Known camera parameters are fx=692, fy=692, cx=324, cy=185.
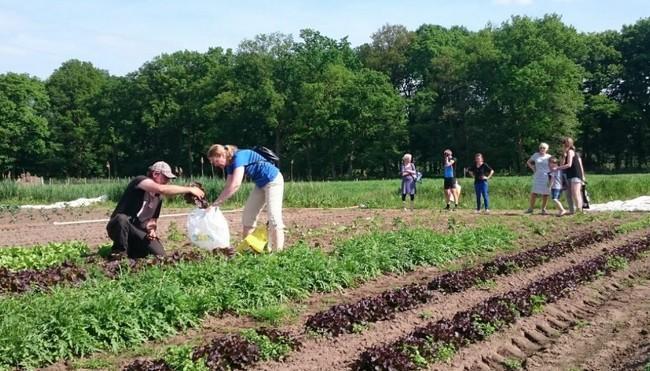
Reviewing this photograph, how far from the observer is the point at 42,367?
5.09 meters

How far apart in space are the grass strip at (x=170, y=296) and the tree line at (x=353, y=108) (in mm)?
50813

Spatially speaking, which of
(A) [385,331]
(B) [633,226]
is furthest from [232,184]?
(B) [633,226]

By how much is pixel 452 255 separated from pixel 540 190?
6975 millimetres

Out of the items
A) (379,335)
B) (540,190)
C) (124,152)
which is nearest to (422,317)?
(379,335)

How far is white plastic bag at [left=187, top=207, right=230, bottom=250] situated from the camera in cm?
905

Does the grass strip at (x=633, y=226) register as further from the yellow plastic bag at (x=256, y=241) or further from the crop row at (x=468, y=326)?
the yellow plastic bag at (x=256, y=241)

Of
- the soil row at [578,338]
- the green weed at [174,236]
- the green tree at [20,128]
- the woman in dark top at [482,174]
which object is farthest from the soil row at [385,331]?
the green tree at [20,128]

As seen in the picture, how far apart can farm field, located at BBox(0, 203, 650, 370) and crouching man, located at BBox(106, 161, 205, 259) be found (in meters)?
0.41

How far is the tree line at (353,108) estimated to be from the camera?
200ft

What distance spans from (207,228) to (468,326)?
4068mm

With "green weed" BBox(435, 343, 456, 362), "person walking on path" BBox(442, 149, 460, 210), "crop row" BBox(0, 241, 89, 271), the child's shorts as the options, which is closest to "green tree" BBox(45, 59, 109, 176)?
"person walking on path" BBox(442, 149, 460, 210)

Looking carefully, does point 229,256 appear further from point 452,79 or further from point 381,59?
point 381,59

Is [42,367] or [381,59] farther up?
[381,59]

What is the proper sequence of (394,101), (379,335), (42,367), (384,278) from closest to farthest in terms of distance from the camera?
1. (42,367)
2. (379,335)
3. (384,278)
4. (394,101)
